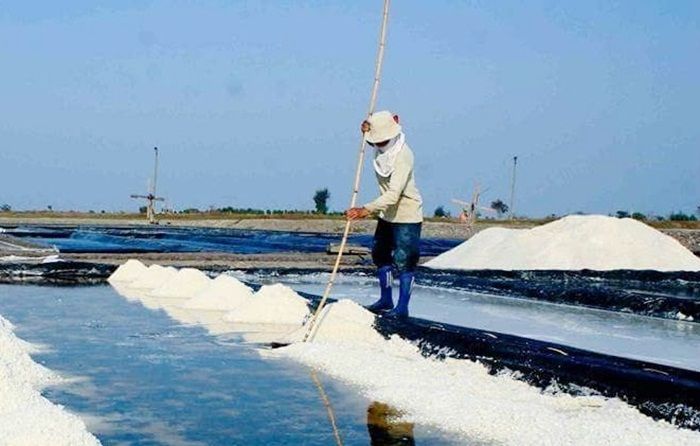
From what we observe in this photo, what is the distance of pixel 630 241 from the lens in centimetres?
1026

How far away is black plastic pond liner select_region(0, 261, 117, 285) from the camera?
333 inches

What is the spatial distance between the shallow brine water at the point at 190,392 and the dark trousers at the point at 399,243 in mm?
972

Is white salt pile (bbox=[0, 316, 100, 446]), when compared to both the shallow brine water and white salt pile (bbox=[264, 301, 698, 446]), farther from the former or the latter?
white salt pile (bbox=[264, 301, 698, 446])

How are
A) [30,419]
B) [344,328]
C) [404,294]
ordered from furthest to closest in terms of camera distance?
[404,294] < [344,328] < [30,419]

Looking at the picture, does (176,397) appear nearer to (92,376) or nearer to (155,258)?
(92,376)

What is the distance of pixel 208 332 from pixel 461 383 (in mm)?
1800

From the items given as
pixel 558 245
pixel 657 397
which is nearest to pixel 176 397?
pixel 657 397

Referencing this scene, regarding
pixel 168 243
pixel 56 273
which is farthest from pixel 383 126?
pixel 168 243

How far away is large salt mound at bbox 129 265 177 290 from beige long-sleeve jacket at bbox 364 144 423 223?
117 inches

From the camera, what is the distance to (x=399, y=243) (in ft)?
16.6

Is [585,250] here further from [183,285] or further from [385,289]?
[385,289]

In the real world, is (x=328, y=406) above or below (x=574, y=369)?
below

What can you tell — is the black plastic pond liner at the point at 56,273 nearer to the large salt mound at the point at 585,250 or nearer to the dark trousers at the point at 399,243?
the large salt mound at the point at 585,250

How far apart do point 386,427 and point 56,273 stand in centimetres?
662
